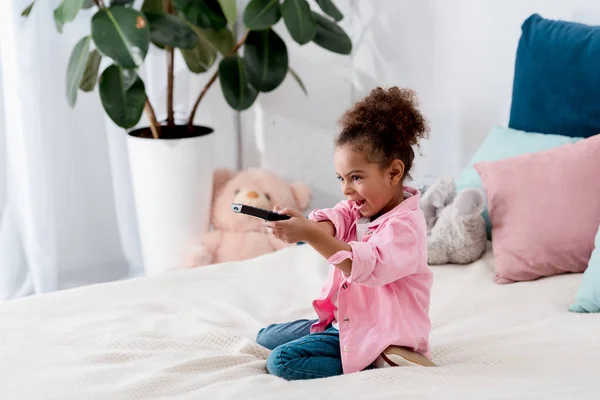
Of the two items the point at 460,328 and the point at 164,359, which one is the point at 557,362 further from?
the point at 164,359

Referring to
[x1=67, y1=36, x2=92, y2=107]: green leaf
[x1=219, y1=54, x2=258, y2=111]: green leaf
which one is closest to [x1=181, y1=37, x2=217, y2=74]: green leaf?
[x1=219, y1=54, x2=258, y2=111]: green leaf

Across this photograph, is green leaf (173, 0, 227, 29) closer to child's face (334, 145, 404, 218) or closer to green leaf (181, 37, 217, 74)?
green leaf (181, 37, 217, 74)

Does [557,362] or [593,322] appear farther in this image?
[593,322]

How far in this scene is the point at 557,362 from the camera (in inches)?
59.2

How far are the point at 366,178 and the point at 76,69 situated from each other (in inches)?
54.7

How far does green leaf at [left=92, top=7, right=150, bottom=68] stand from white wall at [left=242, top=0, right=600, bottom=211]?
0.83 m

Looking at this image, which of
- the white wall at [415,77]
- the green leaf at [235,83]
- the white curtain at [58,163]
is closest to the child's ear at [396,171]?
the white wall at [415,77]

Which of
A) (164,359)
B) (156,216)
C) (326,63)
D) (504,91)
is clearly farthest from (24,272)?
(504,91)

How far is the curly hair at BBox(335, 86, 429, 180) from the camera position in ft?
4.78

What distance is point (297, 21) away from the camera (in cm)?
256

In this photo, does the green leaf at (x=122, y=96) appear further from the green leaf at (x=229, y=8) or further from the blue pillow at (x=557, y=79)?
the blue pillow at (x=557, y=79)

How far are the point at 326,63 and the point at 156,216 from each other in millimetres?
874

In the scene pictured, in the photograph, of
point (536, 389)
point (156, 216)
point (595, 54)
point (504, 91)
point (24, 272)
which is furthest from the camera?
point (24, 272)

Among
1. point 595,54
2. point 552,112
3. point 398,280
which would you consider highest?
point 595,54
